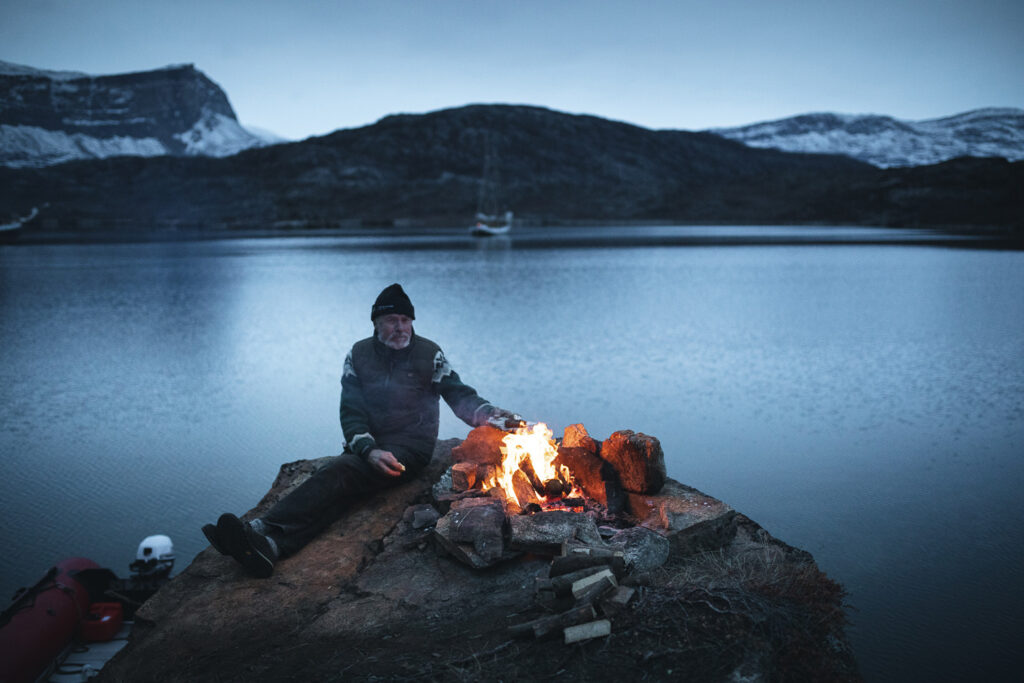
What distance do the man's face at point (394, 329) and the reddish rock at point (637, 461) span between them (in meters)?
2.01

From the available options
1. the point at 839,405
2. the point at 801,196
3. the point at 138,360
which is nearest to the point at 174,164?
the point at 801,196

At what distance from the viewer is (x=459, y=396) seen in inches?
234

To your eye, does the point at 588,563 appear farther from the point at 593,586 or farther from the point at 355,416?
the point at 355,416

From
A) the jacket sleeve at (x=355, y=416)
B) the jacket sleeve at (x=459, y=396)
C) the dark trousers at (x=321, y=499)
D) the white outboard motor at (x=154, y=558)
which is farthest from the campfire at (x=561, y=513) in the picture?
the white outboard motor at (x=154, y=558)

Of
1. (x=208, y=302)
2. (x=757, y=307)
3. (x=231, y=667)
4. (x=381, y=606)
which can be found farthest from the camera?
(x=208, y=302)

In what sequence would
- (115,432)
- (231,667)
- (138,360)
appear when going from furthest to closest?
(138,360) < (115,432) < (231,667)

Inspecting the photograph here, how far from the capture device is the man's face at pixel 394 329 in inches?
223

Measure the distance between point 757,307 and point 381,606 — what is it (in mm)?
22660

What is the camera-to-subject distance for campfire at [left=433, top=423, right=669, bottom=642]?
382 cm

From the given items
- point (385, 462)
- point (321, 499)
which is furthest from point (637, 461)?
point (321, 499)

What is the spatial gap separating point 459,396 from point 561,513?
1638mm

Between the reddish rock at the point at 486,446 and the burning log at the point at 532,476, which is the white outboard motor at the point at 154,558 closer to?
the reddish rock at the point at 486,446

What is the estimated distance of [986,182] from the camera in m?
102

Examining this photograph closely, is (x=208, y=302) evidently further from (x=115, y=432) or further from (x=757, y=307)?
(x=757, y=307)
